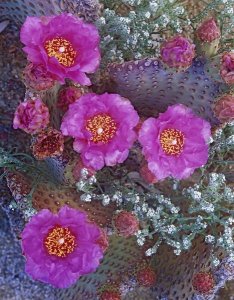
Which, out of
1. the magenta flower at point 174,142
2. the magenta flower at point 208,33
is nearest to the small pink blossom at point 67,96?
the magenta flower at point 174,142

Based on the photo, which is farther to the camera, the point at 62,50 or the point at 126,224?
the point at 126,224

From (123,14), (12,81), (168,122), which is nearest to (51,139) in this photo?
(168,122)

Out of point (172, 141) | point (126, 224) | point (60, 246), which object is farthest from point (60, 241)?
point (172, 141)

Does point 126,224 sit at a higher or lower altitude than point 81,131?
lower

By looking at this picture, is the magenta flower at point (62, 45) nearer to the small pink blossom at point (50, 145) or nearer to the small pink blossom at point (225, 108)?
the small pink blossom at point (50, 145)

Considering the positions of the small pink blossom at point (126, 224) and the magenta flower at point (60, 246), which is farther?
the small pink blossom at point (126, 224)

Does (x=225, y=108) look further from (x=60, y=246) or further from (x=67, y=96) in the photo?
(x=60, y=246)

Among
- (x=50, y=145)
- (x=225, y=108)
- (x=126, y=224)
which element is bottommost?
(x=126, y=224)
